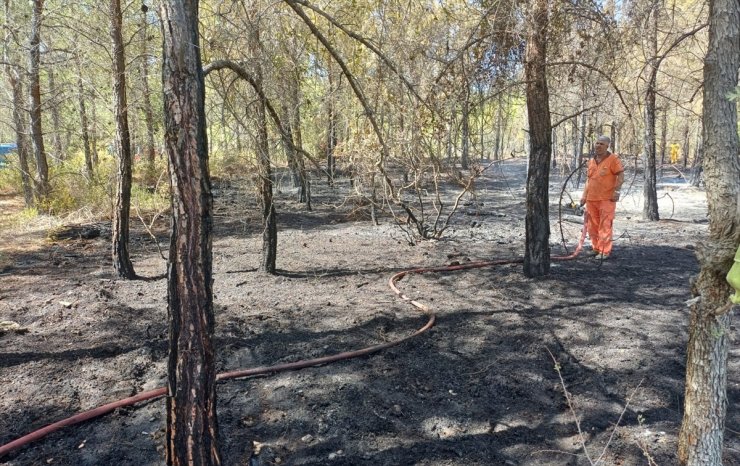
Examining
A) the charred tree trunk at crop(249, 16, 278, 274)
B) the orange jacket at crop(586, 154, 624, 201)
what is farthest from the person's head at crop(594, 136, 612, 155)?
the charred tree trunk at crop(249, 16, 278, 274)

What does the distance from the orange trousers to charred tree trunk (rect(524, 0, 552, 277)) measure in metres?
1.21

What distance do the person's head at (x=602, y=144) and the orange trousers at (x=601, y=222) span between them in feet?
2.40

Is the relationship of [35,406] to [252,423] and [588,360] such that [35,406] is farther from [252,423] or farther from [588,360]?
[588,360]

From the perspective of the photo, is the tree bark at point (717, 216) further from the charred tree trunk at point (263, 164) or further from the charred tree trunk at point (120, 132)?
the charred tree trunk at point (120, 132)

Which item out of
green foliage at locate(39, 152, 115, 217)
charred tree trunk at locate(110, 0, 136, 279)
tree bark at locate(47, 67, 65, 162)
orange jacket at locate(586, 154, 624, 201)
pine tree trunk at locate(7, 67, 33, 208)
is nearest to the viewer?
charred tree trunk at locate(110, 0, 136, 279)

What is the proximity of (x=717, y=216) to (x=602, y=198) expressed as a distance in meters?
5.43

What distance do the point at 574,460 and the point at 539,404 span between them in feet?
2.18

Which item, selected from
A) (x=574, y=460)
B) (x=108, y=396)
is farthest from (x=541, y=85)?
(x=108, y=396)

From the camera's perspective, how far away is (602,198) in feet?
23.4

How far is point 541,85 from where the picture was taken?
588 cm

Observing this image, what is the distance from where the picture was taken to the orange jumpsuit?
6973 millimetres

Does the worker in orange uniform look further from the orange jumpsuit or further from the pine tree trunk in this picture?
the pine tree trunk

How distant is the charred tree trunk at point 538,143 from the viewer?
5646 millimetres

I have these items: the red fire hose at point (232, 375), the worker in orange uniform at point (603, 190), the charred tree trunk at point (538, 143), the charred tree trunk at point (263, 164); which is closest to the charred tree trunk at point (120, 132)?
the charred tree trunk at point (263, 164)
